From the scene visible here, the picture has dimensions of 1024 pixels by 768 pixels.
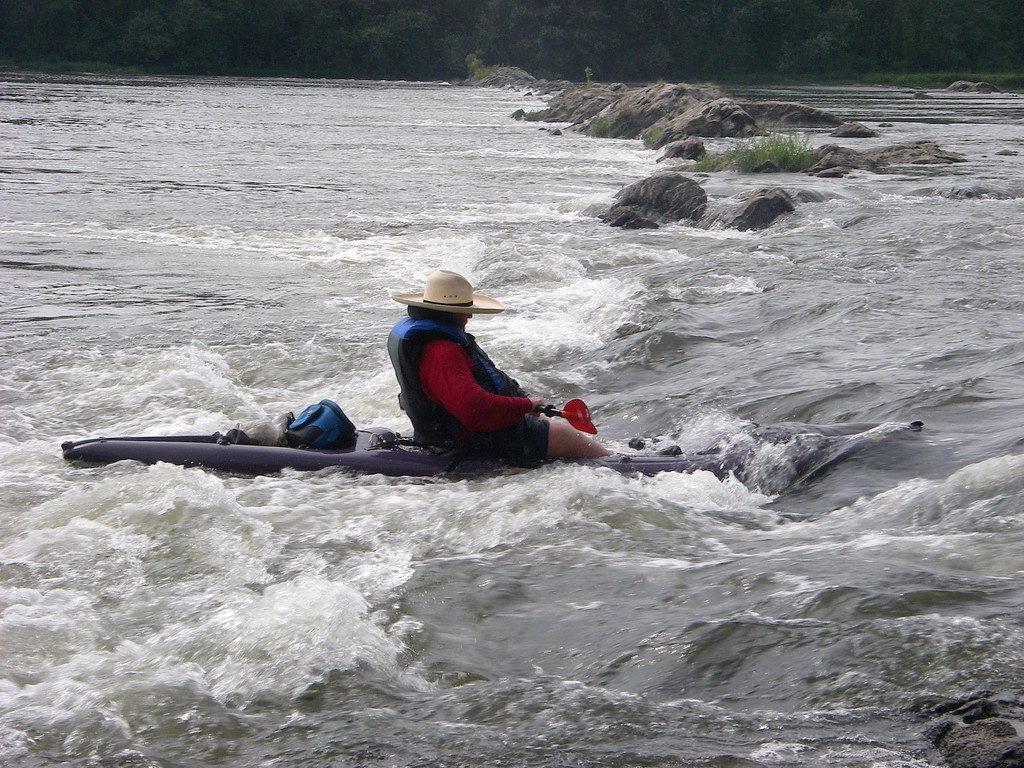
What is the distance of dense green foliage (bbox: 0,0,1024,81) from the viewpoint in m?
66.9

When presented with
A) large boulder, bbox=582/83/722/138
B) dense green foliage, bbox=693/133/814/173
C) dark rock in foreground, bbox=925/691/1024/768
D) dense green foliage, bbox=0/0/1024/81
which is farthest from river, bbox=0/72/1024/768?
dense green foliage, bbox=0/0/1024/81

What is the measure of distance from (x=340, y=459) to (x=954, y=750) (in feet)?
12.0


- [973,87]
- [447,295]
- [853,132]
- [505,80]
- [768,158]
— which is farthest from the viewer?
[505,80]

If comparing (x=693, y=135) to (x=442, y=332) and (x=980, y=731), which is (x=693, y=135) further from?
(x=980, y=731)

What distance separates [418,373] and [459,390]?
0.24 metres

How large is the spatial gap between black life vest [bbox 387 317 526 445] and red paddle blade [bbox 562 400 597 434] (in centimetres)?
34

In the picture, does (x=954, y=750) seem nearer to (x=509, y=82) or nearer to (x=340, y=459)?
(x=340, y=459)

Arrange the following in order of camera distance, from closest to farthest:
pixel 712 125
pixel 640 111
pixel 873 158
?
1. pixel 873 158
2. pixel 712 125
3. pixel 640 111

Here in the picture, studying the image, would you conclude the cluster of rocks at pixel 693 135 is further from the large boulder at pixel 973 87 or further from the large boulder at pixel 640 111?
the large boulder at pixel 973 87

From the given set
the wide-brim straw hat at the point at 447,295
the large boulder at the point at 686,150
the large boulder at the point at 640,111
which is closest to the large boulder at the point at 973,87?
the large boulder at the point at 640,111

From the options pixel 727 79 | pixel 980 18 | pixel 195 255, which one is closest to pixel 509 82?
pixel 727 79

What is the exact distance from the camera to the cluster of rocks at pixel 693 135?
606 inches

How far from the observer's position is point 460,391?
5.51m

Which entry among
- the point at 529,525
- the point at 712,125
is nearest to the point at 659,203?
the point at 529,525
